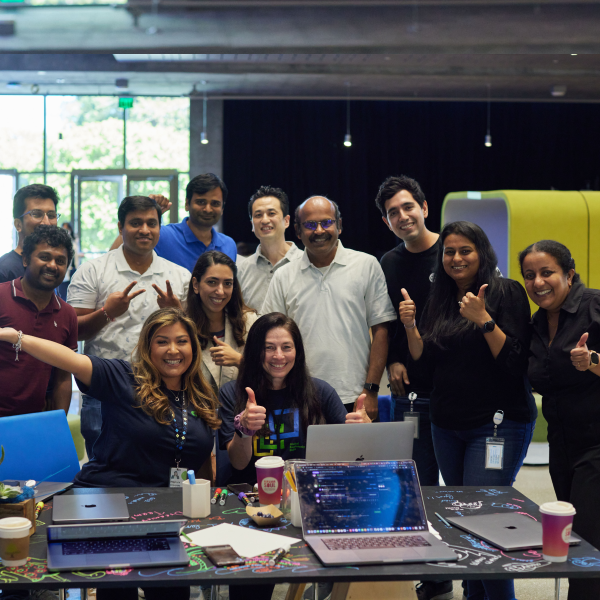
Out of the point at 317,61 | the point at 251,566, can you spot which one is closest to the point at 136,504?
the point at 251,566

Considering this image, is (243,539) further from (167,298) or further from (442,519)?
(167,298)

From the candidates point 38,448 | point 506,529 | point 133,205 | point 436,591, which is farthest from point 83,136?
point 506,529

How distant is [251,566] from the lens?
1690 mm

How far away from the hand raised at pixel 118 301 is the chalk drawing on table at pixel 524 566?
2075mm

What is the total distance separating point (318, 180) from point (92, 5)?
5.53 meters

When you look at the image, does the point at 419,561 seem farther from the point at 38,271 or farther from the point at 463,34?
the point at 463,34

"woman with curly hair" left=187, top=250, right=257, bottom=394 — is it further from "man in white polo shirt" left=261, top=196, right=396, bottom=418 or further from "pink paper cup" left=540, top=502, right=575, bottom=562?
"pink paper cup" left=540, top=502, right=575, bottom=562

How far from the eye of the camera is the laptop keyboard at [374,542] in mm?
1793

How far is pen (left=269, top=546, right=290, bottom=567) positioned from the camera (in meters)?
1.71

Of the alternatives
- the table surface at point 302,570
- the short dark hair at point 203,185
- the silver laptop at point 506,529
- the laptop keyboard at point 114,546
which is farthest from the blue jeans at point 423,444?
the short dark hair at point 203,185

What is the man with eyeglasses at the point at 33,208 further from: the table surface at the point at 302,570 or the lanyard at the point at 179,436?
the table surface at the point at 302,570

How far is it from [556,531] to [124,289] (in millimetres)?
2260

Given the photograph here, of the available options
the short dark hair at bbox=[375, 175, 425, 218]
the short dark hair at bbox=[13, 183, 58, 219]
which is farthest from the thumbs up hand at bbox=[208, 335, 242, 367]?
the short dark hair at bbox=[13, 183, 58, 219]

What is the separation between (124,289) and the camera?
3.26m
